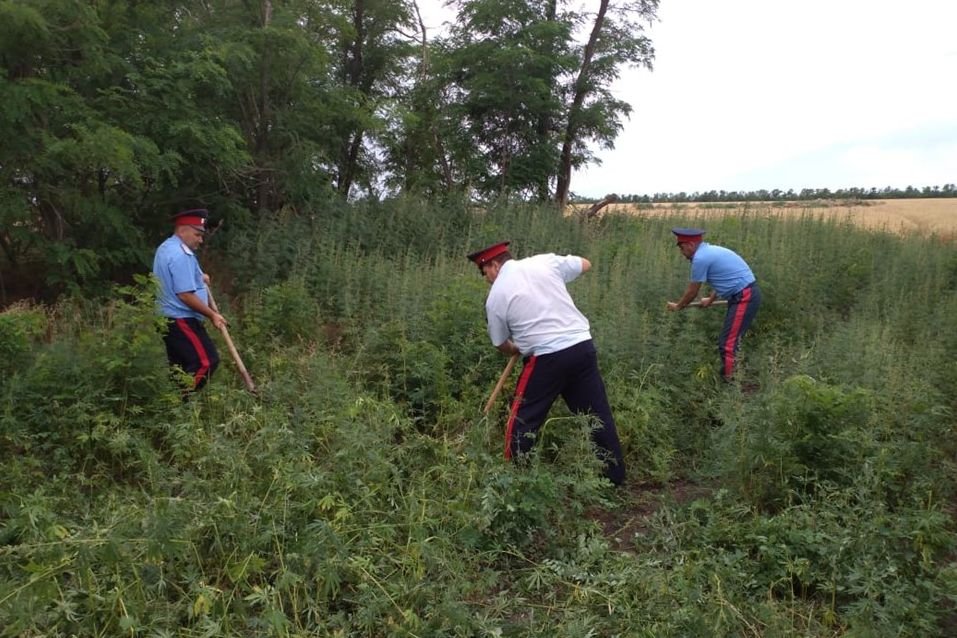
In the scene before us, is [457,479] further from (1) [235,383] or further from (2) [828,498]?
(1) [235,383]

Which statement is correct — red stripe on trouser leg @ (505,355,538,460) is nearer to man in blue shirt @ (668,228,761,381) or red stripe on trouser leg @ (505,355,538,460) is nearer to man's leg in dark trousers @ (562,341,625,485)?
man's leg in dark trousers @ (562,341,625,485)

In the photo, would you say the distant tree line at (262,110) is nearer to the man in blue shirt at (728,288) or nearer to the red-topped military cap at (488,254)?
the red-topped military cap at (488,254)

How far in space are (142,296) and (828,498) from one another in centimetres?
475

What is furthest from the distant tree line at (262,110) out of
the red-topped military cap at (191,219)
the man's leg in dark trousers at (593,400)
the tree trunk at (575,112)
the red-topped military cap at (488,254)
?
the man's leg in dark trousers at (593,400)

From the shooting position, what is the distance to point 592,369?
491 centimetres

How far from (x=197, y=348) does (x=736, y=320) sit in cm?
486

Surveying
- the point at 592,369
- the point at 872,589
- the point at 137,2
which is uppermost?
the point at 137,2

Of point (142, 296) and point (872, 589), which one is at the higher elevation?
point (142, 296)

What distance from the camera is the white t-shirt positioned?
479 cm

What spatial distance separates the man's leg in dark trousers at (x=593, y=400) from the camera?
4.86 meters

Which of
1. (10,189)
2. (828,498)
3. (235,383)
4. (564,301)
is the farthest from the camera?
(10,189)

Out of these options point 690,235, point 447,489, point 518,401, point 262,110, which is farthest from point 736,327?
point 262,110

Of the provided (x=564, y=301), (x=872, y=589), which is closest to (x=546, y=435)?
(x=564, y=301)

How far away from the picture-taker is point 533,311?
15.7 ft
